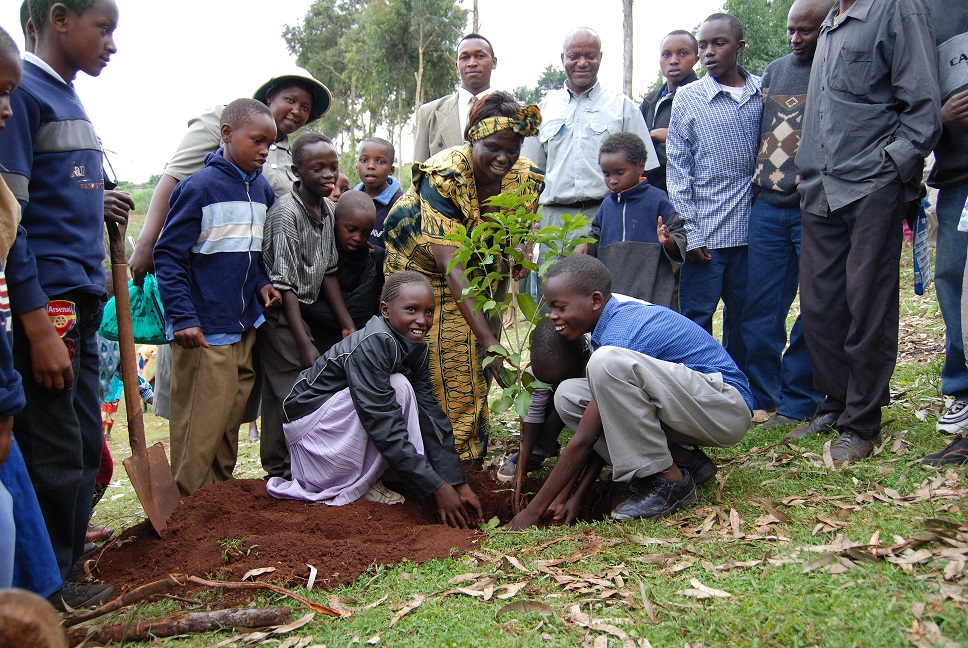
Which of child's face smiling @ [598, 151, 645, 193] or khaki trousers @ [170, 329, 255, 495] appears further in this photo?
child's face smiling @ [598, 151, 645, 193]

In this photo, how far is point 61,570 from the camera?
297cm

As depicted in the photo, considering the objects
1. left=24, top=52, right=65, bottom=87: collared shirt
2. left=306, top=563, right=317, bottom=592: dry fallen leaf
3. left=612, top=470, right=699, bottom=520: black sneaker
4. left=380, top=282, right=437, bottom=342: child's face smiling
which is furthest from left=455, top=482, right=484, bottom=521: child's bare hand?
left=24, top=52, right=65, bottom=87: collared shirt

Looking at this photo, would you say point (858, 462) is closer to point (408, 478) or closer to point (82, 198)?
point (408, 478)

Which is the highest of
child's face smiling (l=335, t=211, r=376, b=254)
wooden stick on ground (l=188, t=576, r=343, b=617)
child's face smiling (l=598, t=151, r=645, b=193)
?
child's face smiling (l=598, t=151, r=645, b=193)

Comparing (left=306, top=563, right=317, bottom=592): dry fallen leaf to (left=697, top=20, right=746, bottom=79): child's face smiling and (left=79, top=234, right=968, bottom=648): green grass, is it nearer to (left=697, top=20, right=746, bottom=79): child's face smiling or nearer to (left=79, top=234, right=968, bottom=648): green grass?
(left=79, top=234, right=968, bottom=648): green grass

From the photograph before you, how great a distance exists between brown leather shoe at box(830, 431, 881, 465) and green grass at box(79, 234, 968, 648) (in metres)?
0.07

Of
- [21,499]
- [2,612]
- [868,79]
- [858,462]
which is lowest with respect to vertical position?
[858,462]

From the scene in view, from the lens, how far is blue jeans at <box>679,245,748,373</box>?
16.2ft

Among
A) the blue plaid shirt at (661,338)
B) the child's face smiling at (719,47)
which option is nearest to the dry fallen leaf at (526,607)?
the blue plaid shirt at (661,338)

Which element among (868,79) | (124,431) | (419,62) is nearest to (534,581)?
(868,79)

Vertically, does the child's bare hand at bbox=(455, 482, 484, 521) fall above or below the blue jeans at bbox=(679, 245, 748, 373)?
below

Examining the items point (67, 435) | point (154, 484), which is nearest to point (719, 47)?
point (154, 484)

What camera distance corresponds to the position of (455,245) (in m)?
4.14

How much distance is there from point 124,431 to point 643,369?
716 cm
